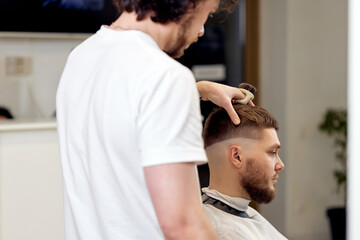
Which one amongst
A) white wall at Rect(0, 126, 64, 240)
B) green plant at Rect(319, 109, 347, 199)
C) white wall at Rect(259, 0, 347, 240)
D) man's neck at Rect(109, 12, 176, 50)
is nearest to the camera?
man's neck at Rect(109, 12, 176, 50)

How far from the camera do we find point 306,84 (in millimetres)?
3773

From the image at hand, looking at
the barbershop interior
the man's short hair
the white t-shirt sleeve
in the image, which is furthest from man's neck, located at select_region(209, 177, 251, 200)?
the barbershop interior

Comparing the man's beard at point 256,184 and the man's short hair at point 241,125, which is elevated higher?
the man's short hair at point 241,125

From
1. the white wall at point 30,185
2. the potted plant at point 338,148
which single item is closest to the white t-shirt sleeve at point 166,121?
the white wall at point 30,185

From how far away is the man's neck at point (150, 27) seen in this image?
102cm

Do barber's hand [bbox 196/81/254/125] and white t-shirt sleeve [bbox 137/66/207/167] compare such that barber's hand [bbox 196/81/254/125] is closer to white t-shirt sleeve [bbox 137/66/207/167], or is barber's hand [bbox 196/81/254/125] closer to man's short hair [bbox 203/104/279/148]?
man's short hair [bbox 203/104/279/148]

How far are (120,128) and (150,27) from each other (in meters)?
0.21

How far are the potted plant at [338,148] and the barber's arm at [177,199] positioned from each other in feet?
9.70

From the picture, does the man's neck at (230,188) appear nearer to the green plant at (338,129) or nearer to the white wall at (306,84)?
the white wall at (306,84)

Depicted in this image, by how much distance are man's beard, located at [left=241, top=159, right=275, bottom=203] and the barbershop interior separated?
1.26 metres

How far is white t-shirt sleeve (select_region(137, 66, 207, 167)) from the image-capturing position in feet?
2.94

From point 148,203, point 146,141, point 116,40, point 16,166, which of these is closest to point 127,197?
point 148,203

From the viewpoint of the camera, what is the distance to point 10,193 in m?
2.74

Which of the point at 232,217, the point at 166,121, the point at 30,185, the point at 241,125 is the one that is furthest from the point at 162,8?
the point at 30,185
